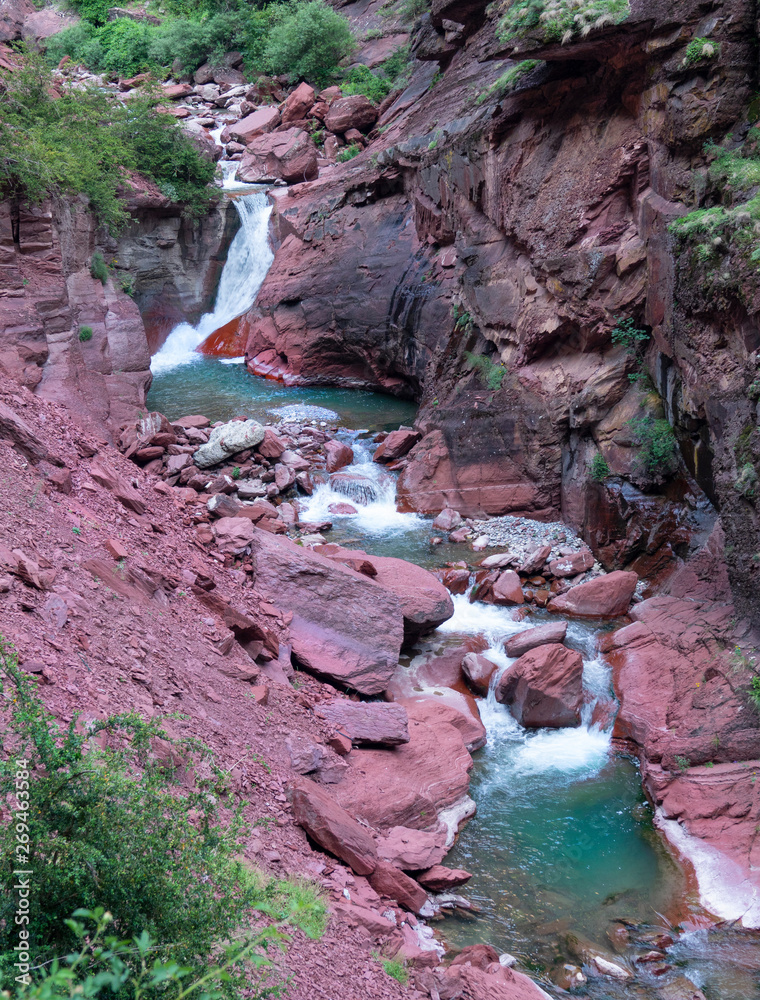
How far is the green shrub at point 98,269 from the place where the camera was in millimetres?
14289

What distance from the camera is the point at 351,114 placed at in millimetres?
24672

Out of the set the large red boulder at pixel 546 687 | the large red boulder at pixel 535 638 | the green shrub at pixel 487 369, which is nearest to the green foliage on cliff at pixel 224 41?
the green shrub at pixel 487 369

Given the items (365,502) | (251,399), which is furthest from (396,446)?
(251,399)

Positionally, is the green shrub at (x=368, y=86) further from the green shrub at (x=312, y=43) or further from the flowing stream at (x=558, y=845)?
the flowing stream at (x=558, y=845)

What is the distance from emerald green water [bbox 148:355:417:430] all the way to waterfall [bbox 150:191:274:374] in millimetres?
2185

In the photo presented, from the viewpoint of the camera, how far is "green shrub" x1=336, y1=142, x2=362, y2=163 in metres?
23.5

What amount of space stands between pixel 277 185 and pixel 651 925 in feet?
77.8

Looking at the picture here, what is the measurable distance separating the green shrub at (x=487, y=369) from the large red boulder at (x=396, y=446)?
1796mm

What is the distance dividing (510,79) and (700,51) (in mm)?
4301

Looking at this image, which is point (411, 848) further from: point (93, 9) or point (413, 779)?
point (93, 9)

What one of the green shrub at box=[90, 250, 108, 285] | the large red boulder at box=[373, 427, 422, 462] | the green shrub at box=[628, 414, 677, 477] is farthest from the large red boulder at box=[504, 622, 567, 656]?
the green shrub at box=[90, 250, 108, 285]

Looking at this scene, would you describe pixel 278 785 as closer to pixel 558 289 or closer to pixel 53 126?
pixel 558 289

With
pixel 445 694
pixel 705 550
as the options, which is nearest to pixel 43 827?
pixel 445 694

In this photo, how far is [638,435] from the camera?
11039 mm
